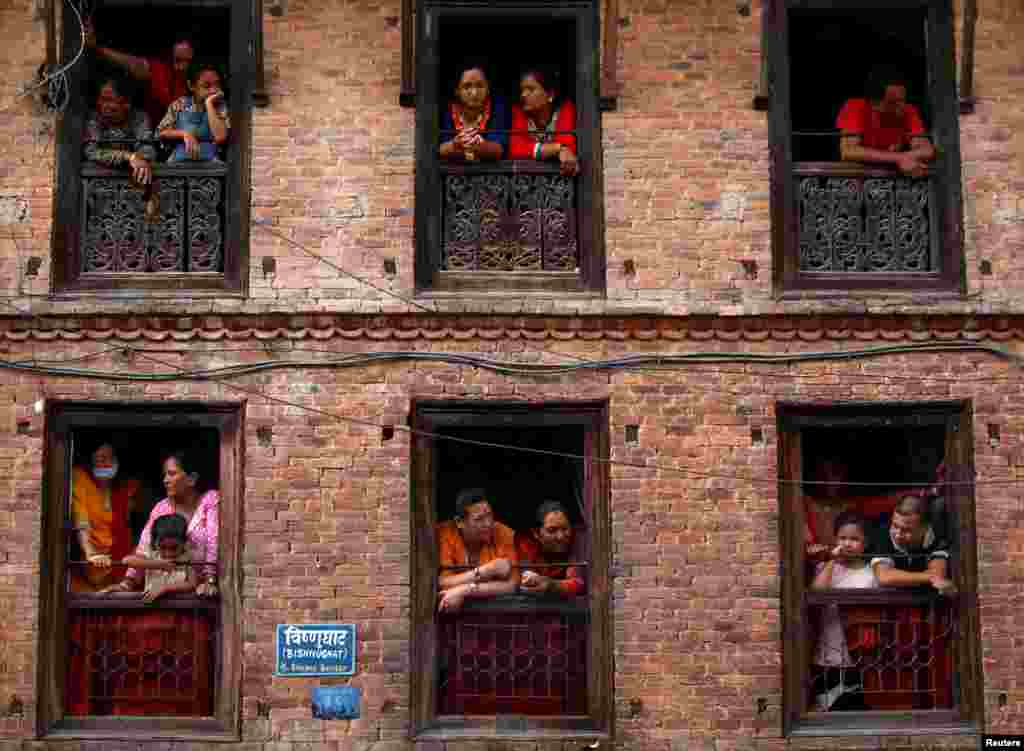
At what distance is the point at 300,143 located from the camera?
13.2 meters

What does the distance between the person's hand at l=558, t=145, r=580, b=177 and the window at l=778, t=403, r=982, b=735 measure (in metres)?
2.40

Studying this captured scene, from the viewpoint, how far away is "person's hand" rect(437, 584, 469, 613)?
1273 cm

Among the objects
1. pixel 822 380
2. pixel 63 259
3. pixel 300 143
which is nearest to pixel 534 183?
pixel 300 143

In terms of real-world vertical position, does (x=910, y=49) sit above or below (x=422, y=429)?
above

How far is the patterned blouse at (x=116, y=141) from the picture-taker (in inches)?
524

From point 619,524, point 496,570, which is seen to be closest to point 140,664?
point 496,570

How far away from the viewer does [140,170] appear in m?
13.2

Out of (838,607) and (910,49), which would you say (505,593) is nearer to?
(838,607)

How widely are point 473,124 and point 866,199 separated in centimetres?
306

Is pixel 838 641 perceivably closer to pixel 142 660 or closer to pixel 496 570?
pixel 496 570

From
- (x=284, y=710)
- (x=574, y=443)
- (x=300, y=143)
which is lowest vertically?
(x=284, y=710)

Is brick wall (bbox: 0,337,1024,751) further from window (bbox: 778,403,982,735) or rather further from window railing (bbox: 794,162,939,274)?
window railing (bbox: 794,162,939,274)

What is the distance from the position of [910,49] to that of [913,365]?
2714 mm

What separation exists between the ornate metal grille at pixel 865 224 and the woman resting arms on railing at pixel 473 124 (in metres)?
2.35
